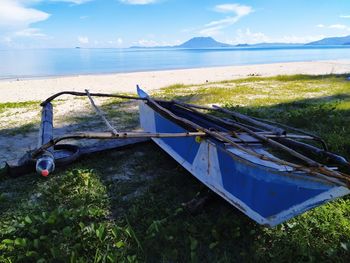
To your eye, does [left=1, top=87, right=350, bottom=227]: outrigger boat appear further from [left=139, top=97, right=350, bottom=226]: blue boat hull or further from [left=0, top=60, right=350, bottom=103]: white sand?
[left=0, top=60, right=350, bottom=103]: white sand

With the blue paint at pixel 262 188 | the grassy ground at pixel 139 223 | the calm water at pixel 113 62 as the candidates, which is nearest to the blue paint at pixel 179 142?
the grassy ground at pixel 139 223

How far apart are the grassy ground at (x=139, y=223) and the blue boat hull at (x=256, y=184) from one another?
1.05 ft

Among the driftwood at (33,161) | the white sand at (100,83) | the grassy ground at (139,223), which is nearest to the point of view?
the grassy ground at (139,223)

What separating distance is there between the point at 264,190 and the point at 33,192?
3.31 m

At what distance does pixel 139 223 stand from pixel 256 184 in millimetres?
1514

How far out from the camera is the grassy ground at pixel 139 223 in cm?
371

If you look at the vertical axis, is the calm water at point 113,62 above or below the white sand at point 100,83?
above

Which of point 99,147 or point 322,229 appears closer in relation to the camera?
point 322,229

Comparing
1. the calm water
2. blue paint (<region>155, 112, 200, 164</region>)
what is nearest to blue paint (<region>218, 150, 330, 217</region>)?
blue paint (<region>155, 112, 200, 164</region>)

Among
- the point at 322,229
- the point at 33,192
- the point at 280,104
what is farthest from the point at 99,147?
the point at 280,104

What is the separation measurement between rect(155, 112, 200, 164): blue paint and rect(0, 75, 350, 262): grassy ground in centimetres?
39

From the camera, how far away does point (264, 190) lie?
3787 millimetres

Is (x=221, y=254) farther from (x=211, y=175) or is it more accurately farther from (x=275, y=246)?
(x=211, y=175)

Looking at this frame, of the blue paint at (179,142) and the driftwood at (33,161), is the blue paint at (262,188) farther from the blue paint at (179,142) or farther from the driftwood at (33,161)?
the driftwood at (33,161)
